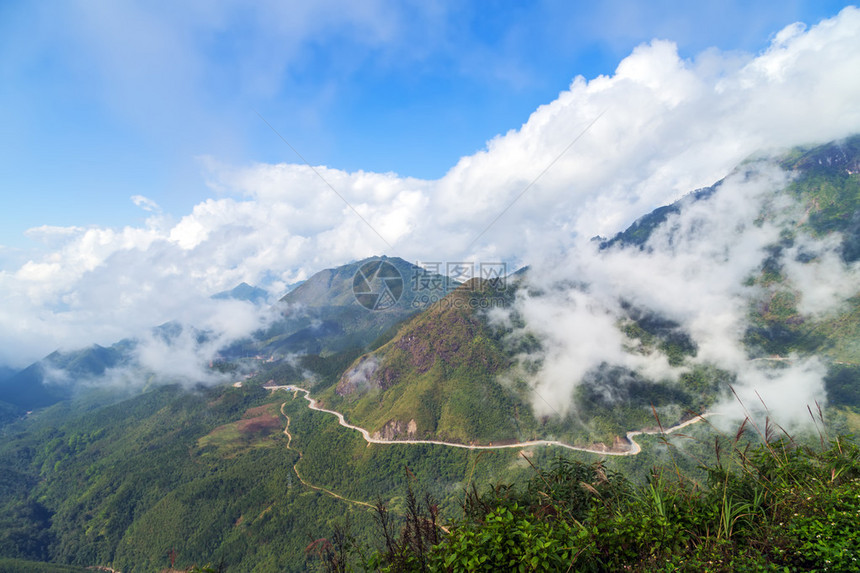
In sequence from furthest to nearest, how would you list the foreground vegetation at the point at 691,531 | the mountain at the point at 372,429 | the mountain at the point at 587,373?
the mountain at the point at 587,373 → the mountain at the point at 372,429 → the foreground vegetation at the point at 691,531

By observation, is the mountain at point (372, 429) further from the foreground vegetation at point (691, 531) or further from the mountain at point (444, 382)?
the foreground vegetation at point (691, 531)

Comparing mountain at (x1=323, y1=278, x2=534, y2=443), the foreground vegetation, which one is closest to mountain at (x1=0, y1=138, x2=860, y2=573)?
mountain at (x1=323, y1=278, x2=534, y2=443)

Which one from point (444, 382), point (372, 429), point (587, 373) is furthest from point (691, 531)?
point (587, 373)

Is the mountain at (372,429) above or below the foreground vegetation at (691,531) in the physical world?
below

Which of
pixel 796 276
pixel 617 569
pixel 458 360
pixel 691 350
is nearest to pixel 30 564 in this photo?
pixel 458 360

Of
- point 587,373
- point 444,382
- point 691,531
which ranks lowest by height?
point 587,373

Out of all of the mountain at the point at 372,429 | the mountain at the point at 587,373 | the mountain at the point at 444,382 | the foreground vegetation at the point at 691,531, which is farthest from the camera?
the mountain at the point at 444,382

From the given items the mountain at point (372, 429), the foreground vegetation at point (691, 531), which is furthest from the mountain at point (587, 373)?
the foreground vegetation at point (691, 531)

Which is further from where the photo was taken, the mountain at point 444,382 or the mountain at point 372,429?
the mountain at point 444,382

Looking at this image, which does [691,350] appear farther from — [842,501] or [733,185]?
[842,501]

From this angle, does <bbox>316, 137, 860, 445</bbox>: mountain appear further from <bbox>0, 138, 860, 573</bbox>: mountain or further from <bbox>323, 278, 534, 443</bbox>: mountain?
<bbox>0, 138, 860, 573</bbox>: mountain

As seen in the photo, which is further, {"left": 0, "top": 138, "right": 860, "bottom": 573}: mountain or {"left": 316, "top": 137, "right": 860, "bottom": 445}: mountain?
{"left": 316, "top": 137, "right": 860, "bottom": 445}: mountain

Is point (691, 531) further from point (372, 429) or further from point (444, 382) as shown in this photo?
point (444, 382)

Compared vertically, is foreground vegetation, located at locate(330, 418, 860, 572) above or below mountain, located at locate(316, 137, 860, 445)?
above
